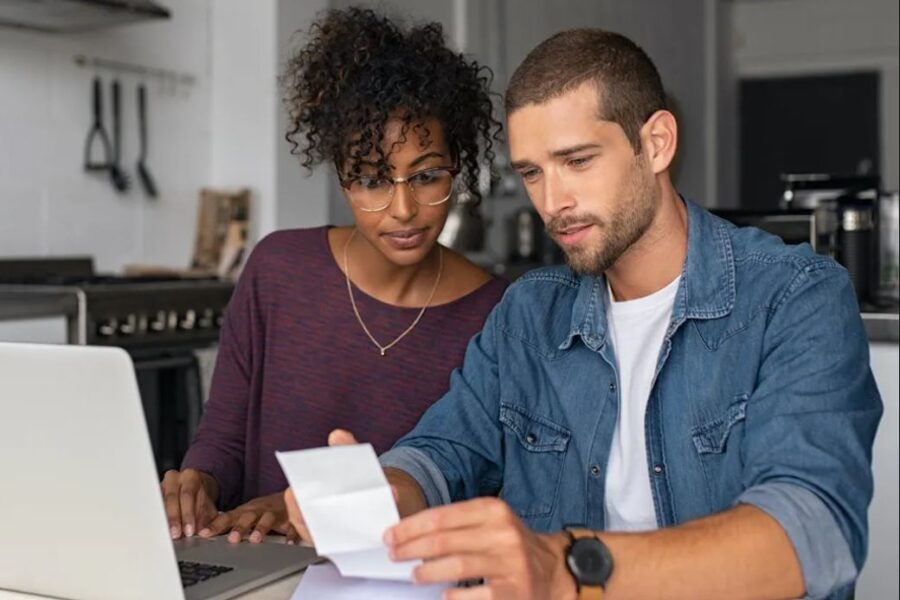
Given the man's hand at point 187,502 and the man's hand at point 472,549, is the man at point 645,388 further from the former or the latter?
the man's hand at point 187,502

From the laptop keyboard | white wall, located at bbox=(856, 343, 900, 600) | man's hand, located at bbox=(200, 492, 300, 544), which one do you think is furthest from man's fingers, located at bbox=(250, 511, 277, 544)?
white wall, located at bbox=(856, 343, 900, 600)

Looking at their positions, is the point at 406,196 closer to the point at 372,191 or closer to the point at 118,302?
A: the point at 372,191

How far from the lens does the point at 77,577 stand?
1.12 m

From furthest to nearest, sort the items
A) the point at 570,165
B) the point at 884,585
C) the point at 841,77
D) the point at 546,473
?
the point at 841,77
the point at 884,585
the point at 546,473
the point at 570,165

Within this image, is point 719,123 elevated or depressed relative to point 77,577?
elevated

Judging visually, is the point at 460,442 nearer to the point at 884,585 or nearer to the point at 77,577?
the point at 77,577

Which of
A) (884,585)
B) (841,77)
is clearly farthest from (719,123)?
(884,585)

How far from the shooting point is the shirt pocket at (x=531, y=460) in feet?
4.99

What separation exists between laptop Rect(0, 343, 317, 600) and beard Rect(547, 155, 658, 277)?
1.75ft

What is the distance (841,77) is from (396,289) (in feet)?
21.6

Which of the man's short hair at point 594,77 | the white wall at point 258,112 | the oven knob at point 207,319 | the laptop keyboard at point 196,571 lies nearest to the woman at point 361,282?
the man's short hair at point 594,77

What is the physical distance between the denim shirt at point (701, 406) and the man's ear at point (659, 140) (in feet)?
0.24

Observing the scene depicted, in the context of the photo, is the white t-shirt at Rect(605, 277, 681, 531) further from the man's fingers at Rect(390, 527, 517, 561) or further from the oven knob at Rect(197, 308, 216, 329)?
the oven knob at Rect(197, 308, 216, 329)

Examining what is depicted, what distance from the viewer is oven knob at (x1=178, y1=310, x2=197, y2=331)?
3.38 m
